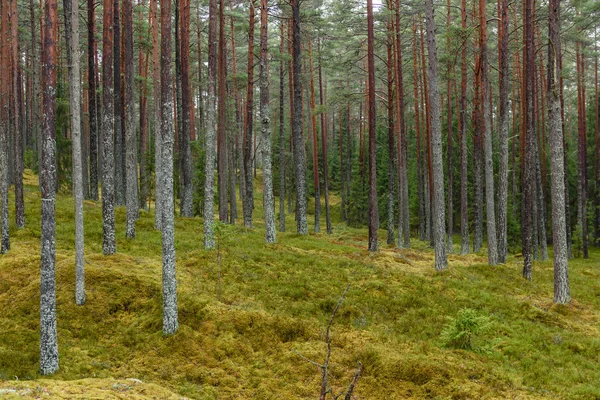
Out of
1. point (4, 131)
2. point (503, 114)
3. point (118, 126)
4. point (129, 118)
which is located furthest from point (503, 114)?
point (4, 131)

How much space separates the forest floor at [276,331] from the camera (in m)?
8.52

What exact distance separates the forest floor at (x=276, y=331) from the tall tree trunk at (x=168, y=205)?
56 centimetres

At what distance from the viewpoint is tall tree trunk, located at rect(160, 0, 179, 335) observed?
10.1 m

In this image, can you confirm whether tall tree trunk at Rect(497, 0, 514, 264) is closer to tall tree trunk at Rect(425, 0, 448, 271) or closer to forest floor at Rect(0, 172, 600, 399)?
tall tree trunk at Rect(425, 0, 448, 271)

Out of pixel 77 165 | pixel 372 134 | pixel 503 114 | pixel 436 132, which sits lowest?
pixel 77 165

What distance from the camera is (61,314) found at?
416 inches

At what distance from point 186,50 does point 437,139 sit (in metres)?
10.4

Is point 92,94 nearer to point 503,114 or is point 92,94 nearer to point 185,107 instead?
point 185,107

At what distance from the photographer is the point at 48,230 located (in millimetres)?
8414

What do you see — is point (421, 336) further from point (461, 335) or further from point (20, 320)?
point (20, 320)

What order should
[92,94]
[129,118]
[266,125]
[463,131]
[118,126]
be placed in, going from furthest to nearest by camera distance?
[463,131] < [92,94] < [118,126] < [129,118] < [266,125]

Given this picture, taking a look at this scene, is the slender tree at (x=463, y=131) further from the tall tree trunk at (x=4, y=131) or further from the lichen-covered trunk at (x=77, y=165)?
the tall tree trunk at (x=4, y=131)

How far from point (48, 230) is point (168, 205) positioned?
2508 millimetres

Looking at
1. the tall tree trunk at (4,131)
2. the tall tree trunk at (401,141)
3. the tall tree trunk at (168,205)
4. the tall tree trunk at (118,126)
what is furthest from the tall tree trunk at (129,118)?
the tall tree trunk at (401,141)
